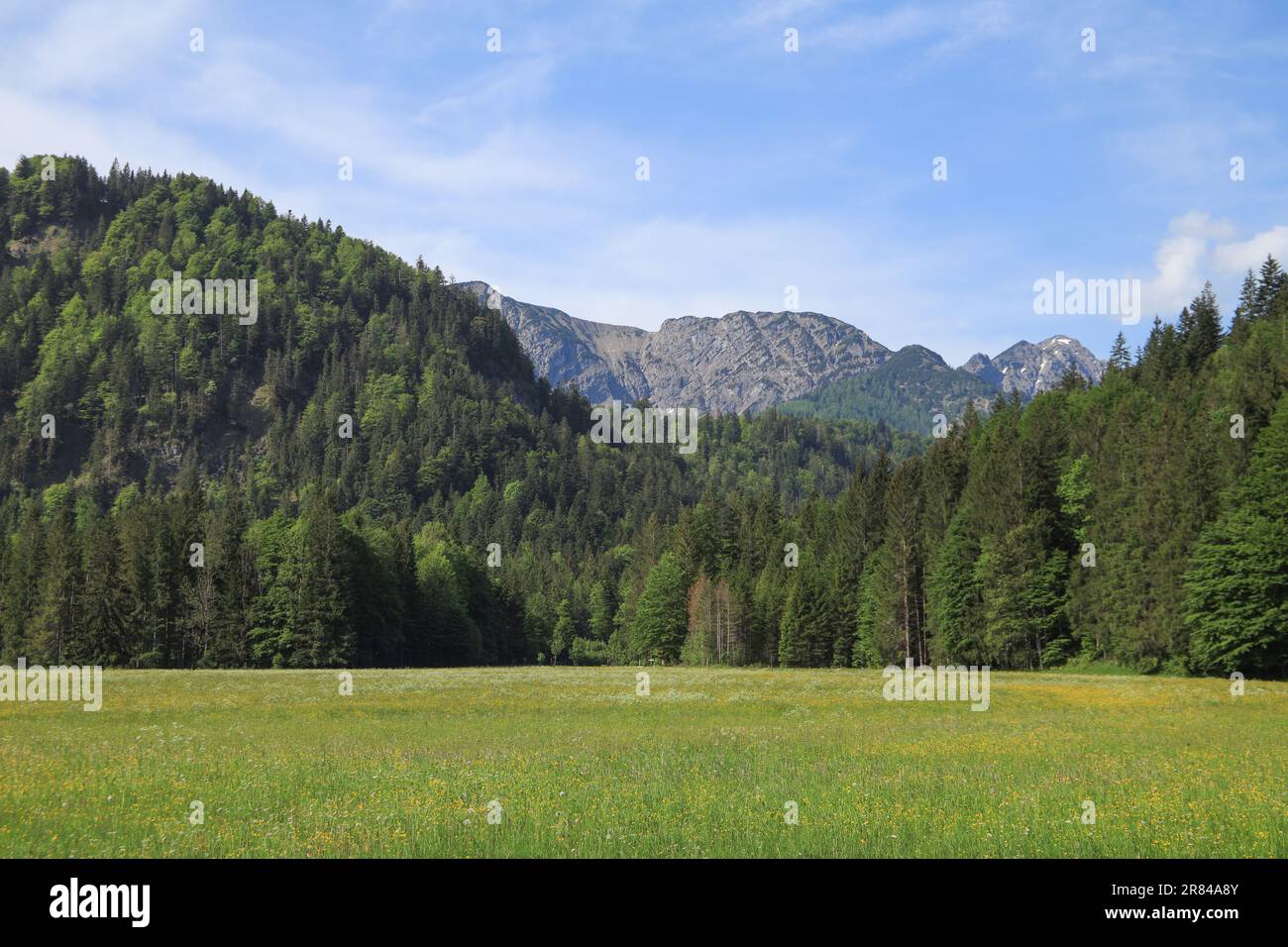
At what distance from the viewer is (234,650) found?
299 ft

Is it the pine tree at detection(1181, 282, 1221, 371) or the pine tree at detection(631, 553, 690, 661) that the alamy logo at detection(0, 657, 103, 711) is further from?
the pine tree at detection(1181, 282, 1221, 371)

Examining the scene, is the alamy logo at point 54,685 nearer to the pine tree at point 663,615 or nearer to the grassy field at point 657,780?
the grassy field at point 657,780

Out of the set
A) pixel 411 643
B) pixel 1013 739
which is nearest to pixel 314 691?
pixel 1013 739

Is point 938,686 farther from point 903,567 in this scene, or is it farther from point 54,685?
point 54,685

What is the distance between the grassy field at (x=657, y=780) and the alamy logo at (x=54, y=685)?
5.69 meters

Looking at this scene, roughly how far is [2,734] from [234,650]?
62.6 meters

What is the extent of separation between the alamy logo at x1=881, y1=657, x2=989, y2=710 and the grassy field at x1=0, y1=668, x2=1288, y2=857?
4596 millimetres

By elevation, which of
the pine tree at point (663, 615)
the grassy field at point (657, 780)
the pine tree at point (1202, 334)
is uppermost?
the pine tree at point (1202, 334)
